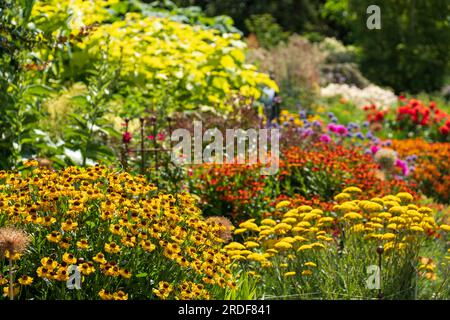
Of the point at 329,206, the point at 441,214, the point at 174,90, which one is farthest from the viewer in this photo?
the point at 174,90

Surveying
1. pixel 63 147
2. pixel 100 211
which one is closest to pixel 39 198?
pixel 100 211

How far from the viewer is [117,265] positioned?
3482mm

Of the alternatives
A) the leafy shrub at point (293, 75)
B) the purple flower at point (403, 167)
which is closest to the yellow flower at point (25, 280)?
the purple flower at point (403, 167)

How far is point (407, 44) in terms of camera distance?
19.4 metres

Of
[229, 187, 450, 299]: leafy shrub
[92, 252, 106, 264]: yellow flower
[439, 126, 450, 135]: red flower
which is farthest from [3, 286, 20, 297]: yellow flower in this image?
[439, 126, 450, 135]: red flower

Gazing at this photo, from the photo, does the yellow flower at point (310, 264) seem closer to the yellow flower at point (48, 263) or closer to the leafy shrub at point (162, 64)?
the yellow flower at point (48, 263)

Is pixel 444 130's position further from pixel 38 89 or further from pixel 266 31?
pixel 266 31

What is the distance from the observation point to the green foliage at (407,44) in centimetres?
1897

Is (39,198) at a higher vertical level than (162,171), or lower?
higher

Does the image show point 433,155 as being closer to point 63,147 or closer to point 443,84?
point 63,147

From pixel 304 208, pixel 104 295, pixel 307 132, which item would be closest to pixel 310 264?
pixel 304 208

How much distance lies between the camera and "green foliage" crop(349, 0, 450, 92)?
62.2ft

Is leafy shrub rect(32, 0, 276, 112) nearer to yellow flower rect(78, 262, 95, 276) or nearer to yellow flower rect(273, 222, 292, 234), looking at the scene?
yellow flower rect(273, 222, 292, 234)

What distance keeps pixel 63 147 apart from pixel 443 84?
14.4 meters
